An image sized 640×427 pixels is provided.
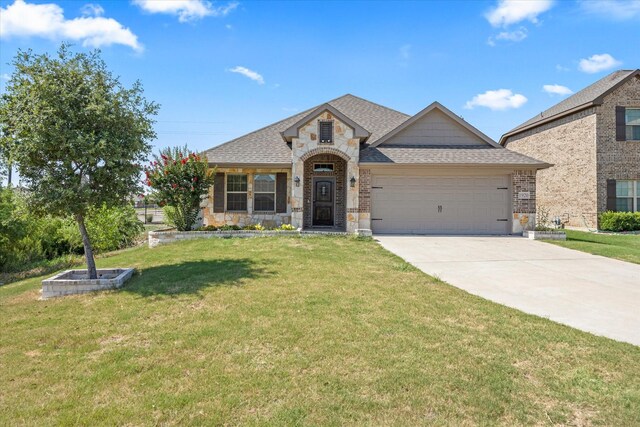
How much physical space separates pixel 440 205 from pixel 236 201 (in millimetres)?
8697

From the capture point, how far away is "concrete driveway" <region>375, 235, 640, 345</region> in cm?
509

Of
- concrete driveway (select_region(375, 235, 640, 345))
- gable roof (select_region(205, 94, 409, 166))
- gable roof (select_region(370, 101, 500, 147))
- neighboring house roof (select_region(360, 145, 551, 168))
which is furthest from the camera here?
gable roof (select_region(370, 101, 500, 147))

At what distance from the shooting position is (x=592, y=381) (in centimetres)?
332

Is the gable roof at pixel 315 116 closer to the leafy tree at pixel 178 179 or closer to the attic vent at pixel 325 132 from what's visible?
the attic vent at pixel 325 132

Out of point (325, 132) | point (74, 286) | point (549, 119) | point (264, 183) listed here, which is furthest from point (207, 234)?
point (549, 119)

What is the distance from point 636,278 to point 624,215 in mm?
12130

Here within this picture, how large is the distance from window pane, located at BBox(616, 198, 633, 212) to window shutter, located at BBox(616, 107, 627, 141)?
307 centimetres

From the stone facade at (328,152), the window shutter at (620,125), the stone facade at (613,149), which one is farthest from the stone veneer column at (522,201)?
the window shutter at (620,125)

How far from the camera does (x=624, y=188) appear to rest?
17.4 meters

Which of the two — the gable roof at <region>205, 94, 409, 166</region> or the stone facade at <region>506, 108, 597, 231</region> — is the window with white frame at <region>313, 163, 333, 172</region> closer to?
the gable roof at <region>205, 94, 409, 166</region>

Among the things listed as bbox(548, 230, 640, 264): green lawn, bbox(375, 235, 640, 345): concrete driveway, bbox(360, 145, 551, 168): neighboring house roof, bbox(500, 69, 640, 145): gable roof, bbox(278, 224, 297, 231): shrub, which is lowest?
bbox(375, 235, 640, 345): concrete driveway

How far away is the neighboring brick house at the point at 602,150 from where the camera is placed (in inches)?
675

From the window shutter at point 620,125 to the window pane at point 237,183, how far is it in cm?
1852

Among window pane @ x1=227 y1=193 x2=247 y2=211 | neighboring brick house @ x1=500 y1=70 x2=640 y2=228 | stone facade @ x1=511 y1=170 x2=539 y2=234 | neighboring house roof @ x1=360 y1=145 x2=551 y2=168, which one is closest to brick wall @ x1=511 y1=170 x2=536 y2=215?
stone facade @ x1=511 y1=170 x2=539 y2=234
